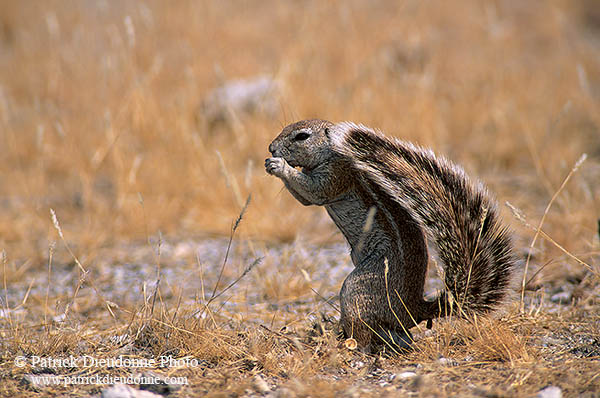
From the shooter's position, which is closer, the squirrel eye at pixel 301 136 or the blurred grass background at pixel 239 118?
the squirrel eye at pixel 301 136

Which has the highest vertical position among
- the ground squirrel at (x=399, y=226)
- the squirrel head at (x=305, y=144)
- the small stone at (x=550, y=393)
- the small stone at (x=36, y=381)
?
the squirrel head at (x=305, y=144)

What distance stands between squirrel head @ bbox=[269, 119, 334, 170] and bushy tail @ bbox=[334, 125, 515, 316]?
14 centimetres

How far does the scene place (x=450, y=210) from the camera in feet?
8.42

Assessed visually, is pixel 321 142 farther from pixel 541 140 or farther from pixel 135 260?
pixel 541 140

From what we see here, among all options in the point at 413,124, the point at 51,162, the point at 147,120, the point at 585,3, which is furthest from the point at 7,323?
the point at 585,3

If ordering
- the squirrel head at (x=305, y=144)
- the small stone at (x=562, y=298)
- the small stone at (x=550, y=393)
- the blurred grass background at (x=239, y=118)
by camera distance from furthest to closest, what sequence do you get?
1. the blurred grass background at (x=239, y=118)
2. the small stone at (x=562, y=298)
3. the squirrel head at (x=305, y=144)
4. the small stone at (x=550, y=393)

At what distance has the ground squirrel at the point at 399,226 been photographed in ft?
8.46

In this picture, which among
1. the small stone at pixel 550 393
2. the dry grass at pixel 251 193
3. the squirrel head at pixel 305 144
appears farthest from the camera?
the squirrel head at pixel 305 144

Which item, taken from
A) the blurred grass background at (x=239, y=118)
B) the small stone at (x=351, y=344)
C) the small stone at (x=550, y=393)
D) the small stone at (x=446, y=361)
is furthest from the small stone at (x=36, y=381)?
the small stone at (x=550, y=393)

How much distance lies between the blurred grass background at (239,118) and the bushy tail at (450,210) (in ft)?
2.65

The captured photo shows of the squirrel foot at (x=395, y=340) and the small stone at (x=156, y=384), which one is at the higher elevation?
the squirrel foot at (x=395, y=340)

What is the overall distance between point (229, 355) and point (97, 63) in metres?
6.77

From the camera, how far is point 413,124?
20.1 ft

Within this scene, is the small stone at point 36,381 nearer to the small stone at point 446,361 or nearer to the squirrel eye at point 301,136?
the squirrel eye at point 301,136
